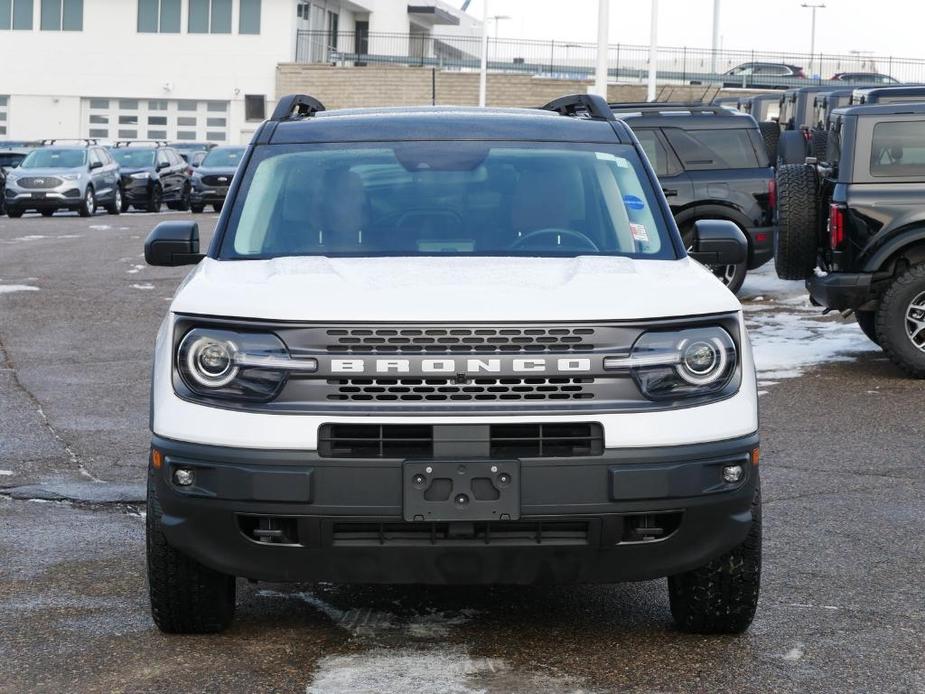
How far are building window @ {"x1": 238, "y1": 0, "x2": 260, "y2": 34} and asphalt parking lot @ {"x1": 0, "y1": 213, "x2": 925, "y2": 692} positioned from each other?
52.7 m

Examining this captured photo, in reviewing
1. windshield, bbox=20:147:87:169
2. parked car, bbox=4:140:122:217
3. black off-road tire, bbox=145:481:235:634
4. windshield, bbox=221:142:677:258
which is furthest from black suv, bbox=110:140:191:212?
black off-road tire, bbox=145:481:235:634

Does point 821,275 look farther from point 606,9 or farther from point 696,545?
point 606,9

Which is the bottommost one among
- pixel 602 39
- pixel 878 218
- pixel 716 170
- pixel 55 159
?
pixel 55 159

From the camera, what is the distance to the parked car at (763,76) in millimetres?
64812

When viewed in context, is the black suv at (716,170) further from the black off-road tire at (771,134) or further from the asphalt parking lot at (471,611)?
the asphalt parking lot at (471,611)

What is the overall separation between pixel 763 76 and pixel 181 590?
63.6 metres

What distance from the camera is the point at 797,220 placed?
1152 cm

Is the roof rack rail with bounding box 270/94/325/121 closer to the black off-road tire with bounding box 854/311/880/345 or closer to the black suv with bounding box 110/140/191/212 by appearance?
the black off-road tire with bounding box 854/311/880/345

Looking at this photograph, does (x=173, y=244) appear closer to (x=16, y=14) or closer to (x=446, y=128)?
(x=446, y=128)

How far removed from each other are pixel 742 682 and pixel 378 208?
2.12 metres

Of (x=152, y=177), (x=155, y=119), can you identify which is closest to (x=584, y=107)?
(x=152, y=177)

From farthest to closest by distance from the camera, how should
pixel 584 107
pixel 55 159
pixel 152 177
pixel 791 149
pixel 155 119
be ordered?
1. pixel 155 119
2. pixel 152 177
3. pixel 55 159
4. pixel 791 149
5. pixel 584 107

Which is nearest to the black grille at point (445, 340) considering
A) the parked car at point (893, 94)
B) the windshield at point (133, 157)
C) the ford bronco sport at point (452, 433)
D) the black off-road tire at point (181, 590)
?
the ford bronco sport at point (452, 433)

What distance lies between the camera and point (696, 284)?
4.89 m
